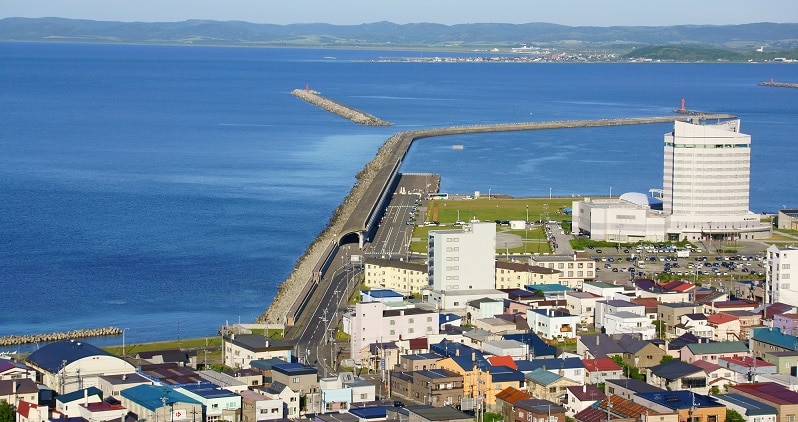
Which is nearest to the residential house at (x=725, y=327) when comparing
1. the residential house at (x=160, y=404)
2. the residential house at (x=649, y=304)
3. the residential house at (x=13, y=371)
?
the residential house at (x=649, y=304)

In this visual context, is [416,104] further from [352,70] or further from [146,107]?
[352,70]

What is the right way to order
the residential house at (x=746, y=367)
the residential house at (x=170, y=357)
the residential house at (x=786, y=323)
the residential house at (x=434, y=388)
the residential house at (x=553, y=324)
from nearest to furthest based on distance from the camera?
the residential house at (x=434, y=388) < the residential house at (x=746, y=367) < the residential house at (x=170, y=357) < the residential house at (x=786, y=323) < the residential house at (x=553, y=324)

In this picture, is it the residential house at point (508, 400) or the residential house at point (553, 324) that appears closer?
the residential house at point (508, 400)

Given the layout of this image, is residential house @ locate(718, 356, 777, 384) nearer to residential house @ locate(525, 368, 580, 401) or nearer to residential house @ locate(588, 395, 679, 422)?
residential house @ locate(525, 368, 580, 401)

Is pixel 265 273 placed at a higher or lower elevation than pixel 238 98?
lower

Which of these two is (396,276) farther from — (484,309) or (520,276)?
(484,309)

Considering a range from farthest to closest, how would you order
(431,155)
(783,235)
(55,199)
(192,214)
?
1. (431,155)
2. (55,199)
3. (192,214)
4. (783,235)

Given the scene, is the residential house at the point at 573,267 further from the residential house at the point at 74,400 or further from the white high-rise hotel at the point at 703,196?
the residential house at the point at 74,400

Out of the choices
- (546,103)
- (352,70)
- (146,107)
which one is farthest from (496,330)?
(352,70)
